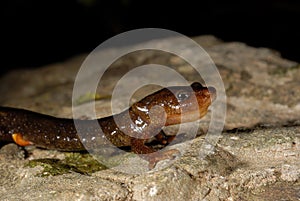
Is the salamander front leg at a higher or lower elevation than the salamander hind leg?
lower

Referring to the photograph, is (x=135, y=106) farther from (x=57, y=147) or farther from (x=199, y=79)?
(x=199, y=79)

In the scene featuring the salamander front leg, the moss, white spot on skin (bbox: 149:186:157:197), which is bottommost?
the moss

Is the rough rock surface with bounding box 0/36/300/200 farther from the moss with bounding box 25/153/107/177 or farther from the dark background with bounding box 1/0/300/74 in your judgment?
the dark background with bounding box 1/0/300/74

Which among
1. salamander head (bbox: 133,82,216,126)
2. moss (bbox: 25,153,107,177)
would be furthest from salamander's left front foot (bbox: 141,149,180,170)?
salamander head (bbox: 133,82,216,126)

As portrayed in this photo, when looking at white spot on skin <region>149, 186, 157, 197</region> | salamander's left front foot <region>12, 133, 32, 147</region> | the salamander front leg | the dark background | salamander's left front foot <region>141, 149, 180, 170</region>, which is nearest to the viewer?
white spot on skin <region>149, 186, 157, 197</region>

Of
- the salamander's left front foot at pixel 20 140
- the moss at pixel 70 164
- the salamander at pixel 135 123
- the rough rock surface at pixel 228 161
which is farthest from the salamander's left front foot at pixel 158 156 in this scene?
the salamander's left front foot at pixel 20 140

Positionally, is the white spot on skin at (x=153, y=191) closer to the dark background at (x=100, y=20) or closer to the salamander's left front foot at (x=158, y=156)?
the salamander's left front foot at (x=158, y=156)

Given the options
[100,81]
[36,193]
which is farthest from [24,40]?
[36,193]

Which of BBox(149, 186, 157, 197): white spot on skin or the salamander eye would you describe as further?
the salamander eye
